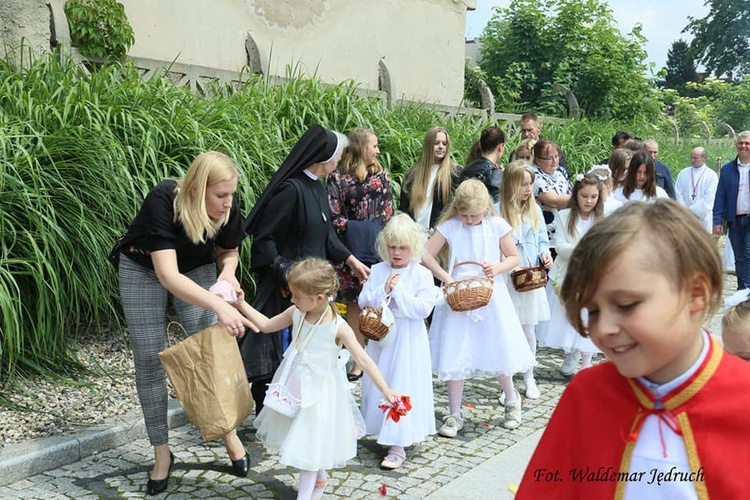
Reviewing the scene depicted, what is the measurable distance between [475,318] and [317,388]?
A: 163cm

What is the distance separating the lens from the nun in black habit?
5047mm

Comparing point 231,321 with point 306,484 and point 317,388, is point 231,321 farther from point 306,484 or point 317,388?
point 306,484

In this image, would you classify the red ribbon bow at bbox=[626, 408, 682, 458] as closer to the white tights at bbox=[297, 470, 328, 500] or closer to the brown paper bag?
the white tights at bbox=[297, 470, 328, 500]

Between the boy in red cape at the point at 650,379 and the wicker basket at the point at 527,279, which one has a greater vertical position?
the boy in red cape at the point at 650,379

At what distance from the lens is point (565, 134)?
43.4 ft

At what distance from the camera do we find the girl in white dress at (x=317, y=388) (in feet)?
13.3

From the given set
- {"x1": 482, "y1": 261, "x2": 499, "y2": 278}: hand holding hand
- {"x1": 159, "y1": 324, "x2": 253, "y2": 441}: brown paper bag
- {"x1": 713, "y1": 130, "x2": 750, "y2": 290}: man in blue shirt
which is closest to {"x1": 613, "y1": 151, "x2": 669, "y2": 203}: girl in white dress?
{"x1": 713, "y1": 130, "x2": 750, "y2": 290}: man in blue shirt

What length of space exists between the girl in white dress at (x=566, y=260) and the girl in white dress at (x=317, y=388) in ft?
8.64

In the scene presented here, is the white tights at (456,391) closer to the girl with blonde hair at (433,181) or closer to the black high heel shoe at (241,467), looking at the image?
the black high heel shoe at (241,467)

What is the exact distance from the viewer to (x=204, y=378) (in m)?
4.15

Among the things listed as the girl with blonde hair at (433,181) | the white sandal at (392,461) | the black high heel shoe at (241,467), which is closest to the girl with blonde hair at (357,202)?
the girl with blonde hair at (433,181)

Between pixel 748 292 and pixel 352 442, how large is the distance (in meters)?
1.98

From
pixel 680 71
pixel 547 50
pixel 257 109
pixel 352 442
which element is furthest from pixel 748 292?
pixel 680 71

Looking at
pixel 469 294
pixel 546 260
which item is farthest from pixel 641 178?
pixel 469 294
